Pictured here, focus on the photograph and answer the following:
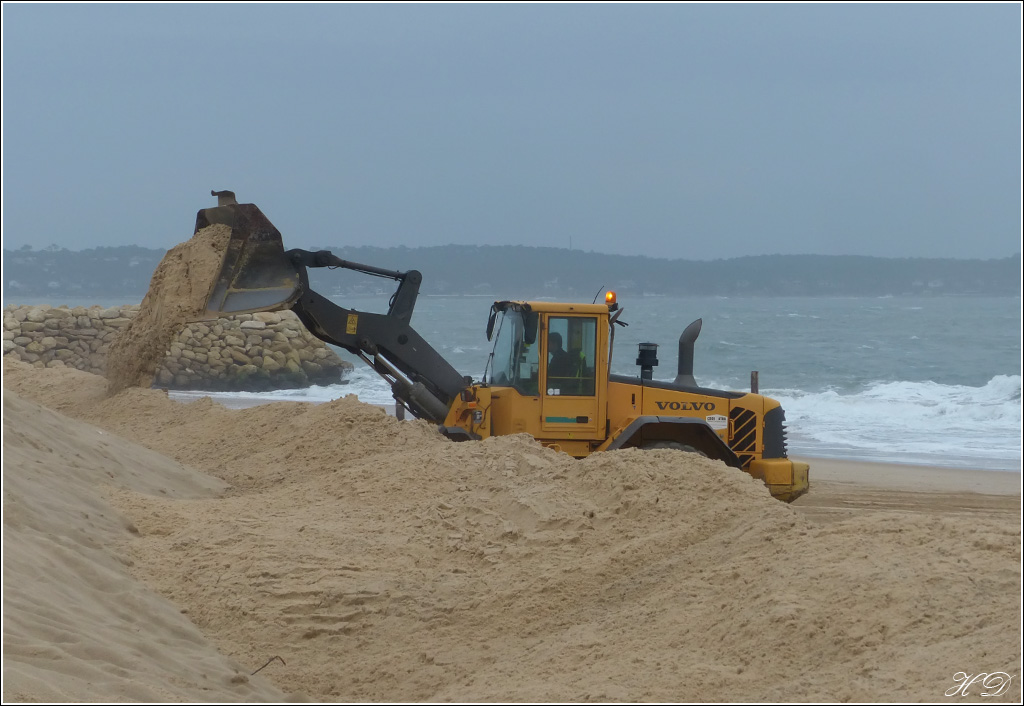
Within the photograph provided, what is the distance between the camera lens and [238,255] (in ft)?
32.7

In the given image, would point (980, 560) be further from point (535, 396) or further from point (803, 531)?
point (535, 396)

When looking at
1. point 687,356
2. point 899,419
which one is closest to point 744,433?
point 687,356

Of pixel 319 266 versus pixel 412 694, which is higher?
pixel 319 266

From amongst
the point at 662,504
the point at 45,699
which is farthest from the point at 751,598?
the point at 45,699

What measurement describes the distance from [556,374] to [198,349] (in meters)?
22.9

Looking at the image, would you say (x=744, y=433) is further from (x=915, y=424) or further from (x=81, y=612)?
(x=915, y=424)

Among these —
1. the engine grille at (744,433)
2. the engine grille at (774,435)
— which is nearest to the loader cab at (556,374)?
the engine grille at (744,433)

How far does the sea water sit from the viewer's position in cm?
2023

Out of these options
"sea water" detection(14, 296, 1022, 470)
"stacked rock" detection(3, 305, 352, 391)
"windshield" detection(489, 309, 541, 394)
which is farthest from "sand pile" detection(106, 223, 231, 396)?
"stacked rock" detection(3, 305, 352, 391)

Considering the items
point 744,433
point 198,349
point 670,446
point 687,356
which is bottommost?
point 198,349

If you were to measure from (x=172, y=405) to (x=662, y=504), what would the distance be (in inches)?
341

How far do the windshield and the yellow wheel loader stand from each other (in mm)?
12

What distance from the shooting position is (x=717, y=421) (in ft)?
31.3

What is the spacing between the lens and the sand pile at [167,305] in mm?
10078
